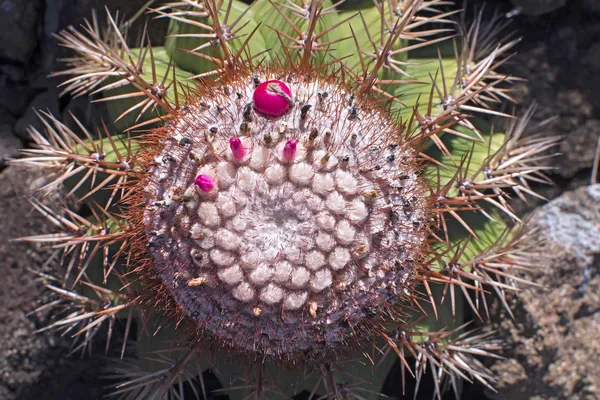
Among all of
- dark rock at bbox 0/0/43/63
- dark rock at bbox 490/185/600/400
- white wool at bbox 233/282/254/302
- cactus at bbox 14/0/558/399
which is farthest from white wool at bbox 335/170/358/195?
dark rock at bbox 0/0/43/63

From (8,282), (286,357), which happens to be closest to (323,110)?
(286,357)

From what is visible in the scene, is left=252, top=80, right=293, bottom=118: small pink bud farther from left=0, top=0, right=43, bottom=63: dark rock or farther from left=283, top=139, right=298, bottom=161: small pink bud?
left=0, top=0, right=43, bottom=63: dark rock

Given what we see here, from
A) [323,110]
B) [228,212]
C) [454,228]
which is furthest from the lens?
[454,228]

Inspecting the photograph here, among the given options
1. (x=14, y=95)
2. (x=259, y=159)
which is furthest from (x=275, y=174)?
(x=14, y=95)

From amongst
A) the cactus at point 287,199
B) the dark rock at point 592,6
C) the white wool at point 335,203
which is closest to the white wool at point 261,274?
the cactus at point 287,199

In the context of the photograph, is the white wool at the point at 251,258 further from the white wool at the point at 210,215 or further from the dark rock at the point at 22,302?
the dark rock at the point at 22,302

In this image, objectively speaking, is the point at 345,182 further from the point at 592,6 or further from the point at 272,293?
the point at 592,6

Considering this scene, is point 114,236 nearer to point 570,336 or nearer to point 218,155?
point 218,155
